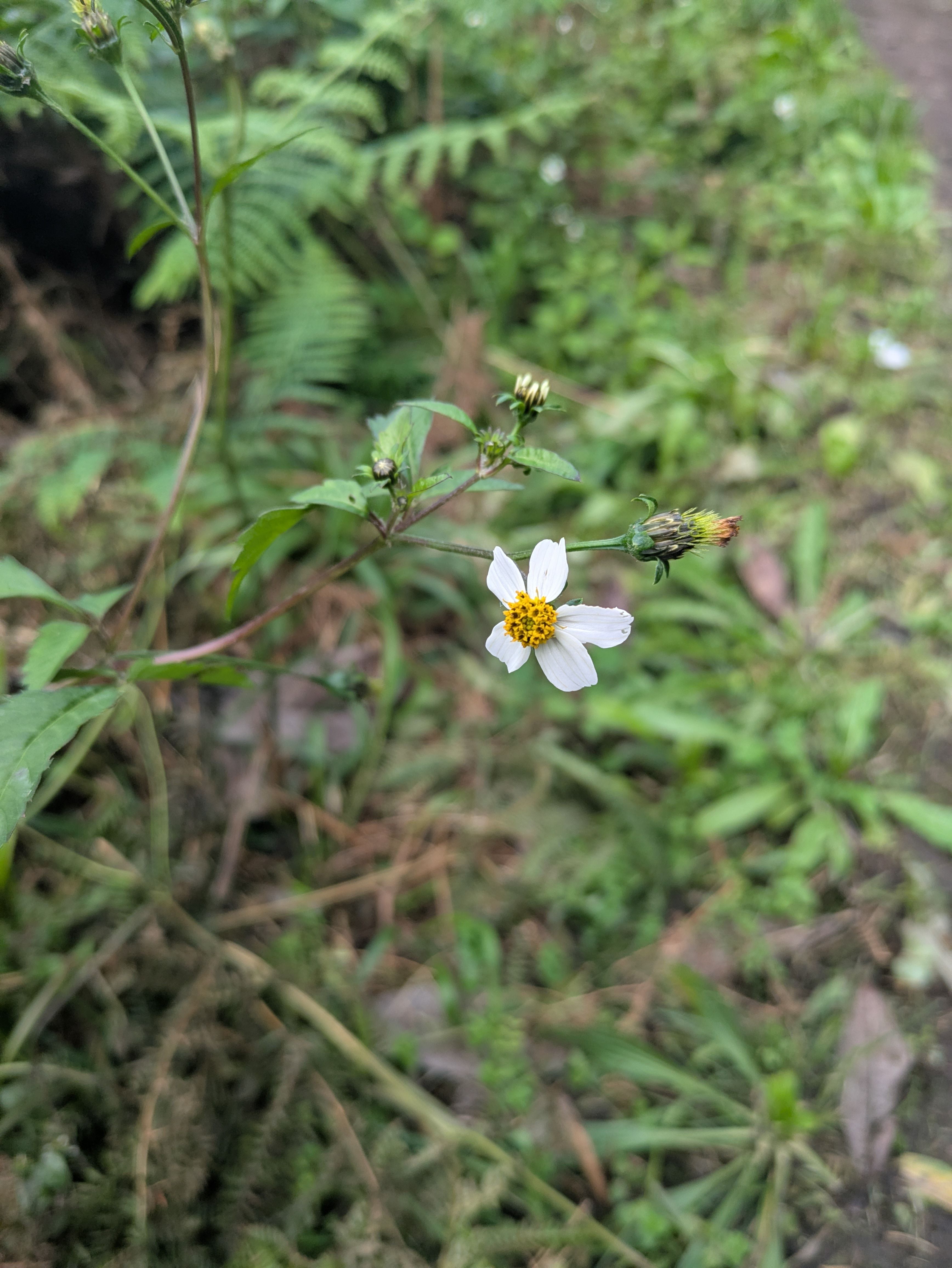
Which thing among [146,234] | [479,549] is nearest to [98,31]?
[146,234]

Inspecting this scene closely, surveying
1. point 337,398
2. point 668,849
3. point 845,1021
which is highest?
point 337,398

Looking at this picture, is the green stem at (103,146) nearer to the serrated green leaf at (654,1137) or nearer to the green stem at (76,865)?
the green stem at (76,865)

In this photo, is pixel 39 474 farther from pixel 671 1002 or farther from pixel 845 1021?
pixel 845 1021

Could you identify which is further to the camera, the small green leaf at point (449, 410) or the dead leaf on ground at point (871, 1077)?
the dead leaf on ground at point (871, 1077)

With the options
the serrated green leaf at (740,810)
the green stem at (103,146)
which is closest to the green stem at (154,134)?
the green stem at (103,146)

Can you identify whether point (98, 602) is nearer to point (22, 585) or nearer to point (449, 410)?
point (22, 585)

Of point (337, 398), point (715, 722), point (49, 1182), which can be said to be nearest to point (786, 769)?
point (715, 722)
